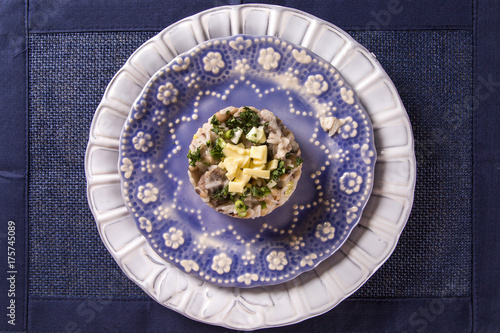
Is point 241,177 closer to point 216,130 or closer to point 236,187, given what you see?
point 236,187

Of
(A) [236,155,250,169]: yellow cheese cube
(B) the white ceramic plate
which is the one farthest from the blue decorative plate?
(A) [236,155,250,169]: yellow cheese cube

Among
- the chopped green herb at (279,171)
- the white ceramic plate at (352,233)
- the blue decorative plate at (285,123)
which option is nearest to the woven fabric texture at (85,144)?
the white ceramic plate at (352,233)

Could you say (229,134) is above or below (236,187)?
above

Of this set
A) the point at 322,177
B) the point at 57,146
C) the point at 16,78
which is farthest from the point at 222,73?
the point at 16,78

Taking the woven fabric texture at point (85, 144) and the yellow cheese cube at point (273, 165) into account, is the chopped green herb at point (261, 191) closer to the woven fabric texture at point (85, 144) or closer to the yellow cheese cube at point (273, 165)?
the yellow cheese cube at point (273, 165)

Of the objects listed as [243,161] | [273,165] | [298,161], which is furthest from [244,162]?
[298,161]

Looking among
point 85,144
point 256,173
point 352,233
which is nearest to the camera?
point 256,173
